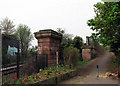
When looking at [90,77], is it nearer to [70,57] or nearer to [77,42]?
[70,57]

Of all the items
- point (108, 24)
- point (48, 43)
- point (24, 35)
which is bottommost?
point (48, 43)

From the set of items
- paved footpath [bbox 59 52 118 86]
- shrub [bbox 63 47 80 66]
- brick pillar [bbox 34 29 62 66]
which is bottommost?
paved footpath [bbox 59 52 118 86]

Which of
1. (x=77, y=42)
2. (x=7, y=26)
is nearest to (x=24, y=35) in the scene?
(x=7, y=26)

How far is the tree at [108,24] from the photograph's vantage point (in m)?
6.98

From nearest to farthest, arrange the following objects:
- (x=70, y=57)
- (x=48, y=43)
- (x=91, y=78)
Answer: (x=91, y=78), (x=48, y=43), (x=70, y=57)

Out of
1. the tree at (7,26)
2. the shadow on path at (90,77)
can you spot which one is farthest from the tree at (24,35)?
the shadow on path at (90,77)

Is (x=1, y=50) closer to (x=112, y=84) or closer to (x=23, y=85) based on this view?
(x=23, y=85)

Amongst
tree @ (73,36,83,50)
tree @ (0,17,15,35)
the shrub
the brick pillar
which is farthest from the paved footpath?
tree @ (0,17,15,35)

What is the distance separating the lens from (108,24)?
24.4 feet

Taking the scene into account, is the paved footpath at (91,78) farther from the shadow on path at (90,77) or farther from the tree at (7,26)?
the tree at (7,26)

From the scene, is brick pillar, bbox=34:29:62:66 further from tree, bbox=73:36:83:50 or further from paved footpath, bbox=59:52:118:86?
tree, bbox=73:36:83:50

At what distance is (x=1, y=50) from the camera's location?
433 centimetres

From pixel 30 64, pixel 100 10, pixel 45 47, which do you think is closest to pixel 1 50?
pixel 30 64

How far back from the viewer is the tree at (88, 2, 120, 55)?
6.98 m
